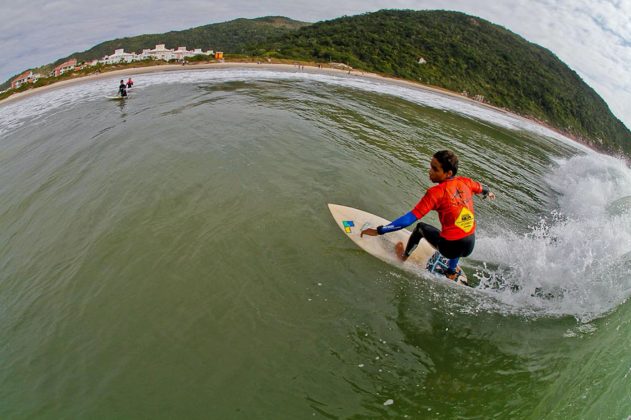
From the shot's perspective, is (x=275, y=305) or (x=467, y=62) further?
(x=467, y=62)

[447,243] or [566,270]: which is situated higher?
[447,243]

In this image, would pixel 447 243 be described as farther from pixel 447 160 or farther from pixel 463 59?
pixel 463 59

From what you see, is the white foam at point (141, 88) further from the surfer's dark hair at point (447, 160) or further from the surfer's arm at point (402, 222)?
the surfer's dark hair at point (447, 160)

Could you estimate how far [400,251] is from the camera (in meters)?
7.71

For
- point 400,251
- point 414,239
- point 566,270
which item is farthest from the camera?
point 400,251

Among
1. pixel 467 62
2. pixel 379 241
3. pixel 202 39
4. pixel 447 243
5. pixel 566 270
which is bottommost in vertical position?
pixel 566 270

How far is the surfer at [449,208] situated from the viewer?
222 inches

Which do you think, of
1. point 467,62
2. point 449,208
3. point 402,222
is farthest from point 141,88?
point 467,62

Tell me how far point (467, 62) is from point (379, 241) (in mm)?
111290

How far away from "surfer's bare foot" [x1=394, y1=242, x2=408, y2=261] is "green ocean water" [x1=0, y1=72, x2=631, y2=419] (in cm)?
56

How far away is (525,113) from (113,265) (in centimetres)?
9739

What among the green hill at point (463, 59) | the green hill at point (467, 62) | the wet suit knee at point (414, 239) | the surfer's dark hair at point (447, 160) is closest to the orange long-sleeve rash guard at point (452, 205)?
the surfer's dark hair at point (447, 160)

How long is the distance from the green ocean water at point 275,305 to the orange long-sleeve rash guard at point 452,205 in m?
1.46

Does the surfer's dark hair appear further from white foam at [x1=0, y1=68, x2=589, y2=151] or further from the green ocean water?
white foam at [x1=0, y1=68, x2=589, y2=151]
